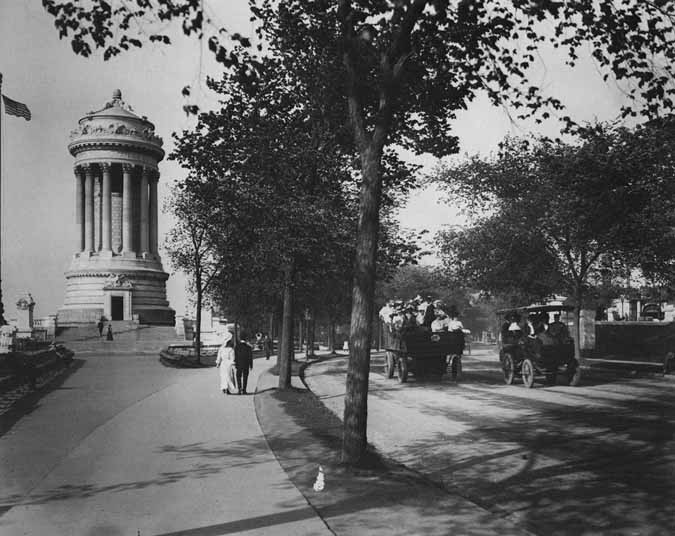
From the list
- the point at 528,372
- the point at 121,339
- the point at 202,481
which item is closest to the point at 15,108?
the point at 202,481

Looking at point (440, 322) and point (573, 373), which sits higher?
point (440, 322)

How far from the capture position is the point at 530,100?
10.2 meters

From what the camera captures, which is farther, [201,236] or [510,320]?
[201,236]

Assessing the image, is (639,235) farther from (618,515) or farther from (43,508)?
(43,508)

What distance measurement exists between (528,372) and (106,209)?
61834 millimetres

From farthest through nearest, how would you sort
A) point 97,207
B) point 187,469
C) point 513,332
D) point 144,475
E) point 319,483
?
1. point 97,207
2. point 513,332
3. point 187,469
4. point 144,475
5. point 319,483

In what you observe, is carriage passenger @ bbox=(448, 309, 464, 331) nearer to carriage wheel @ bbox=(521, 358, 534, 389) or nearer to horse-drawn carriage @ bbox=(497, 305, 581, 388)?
horse-drawn carriage @ bbox=(497, 305, 581, 388)

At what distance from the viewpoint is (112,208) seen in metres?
74.6

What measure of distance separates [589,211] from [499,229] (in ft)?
14.0

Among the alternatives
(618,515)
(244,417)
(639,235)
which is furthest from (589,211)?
(618,515)

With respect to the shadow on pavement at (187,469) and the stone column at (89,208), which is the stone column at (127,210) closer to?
the stone column at (89,208)

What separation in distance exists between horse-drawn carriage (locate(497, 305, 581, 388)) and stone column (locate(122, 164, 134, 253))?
58.6 meters

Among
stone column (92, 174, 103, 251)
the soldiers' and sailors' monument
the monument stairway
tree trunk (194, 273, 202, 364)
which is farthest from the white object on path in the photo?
stone column (92, 174, 103, 251)

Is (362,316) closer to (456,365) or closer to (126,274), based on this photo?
(456,365)
